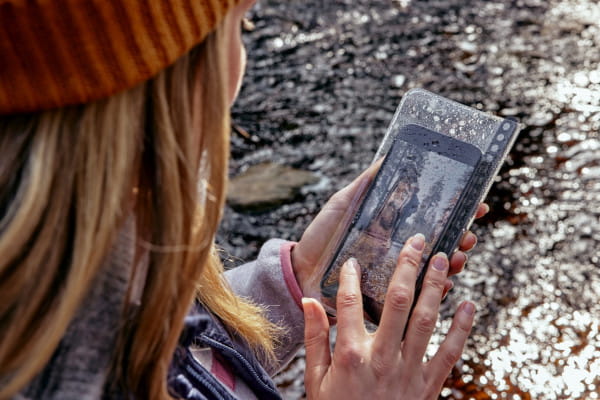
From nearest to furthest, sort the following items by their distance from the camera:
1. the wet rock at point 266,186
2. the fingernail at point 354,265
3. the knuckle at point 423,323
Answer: the knuckle at point 423,323 < the fingernail at point 354,265 < the wet rock at point 266,186

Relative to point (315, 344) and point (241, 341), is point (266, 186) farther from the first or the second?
point (315, 344)

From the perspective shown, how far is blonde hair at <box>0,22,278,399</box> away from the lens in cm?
91

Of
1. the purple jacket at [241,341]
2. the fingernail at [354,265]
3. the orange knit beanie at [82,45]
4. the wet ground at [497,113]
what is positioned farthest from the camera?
the wet ground at [497,113]

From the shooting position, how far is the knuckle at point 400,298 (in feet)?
4.17

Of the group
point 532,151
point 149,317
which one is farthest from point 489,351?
point 149,317

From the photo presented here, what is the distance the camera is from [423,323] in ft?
4.27

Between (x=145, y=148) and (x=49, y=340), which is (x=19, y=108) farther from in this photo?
(x=49, y=340)

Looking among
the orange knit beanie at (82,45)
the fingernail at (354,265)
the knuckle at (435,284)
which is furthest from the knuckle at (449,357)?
the orange knit beanie at (82,45)

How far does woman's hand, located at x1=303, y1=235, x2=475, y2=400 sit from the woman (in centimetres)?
27

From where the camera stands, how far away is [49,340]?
91 centimetres

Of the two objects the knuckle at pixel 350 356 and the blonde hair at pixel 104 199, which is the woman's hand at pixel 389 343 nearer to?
the knuckle at pixel 350 356

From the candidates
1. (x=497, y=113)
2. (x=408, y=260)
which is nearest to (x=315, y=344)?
(x=408, y=260)

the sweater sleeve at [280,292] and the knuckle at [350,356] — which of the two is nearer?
the knuckle at [350,356]

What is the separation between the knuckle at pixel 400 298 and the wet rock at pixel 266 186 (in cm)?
271
